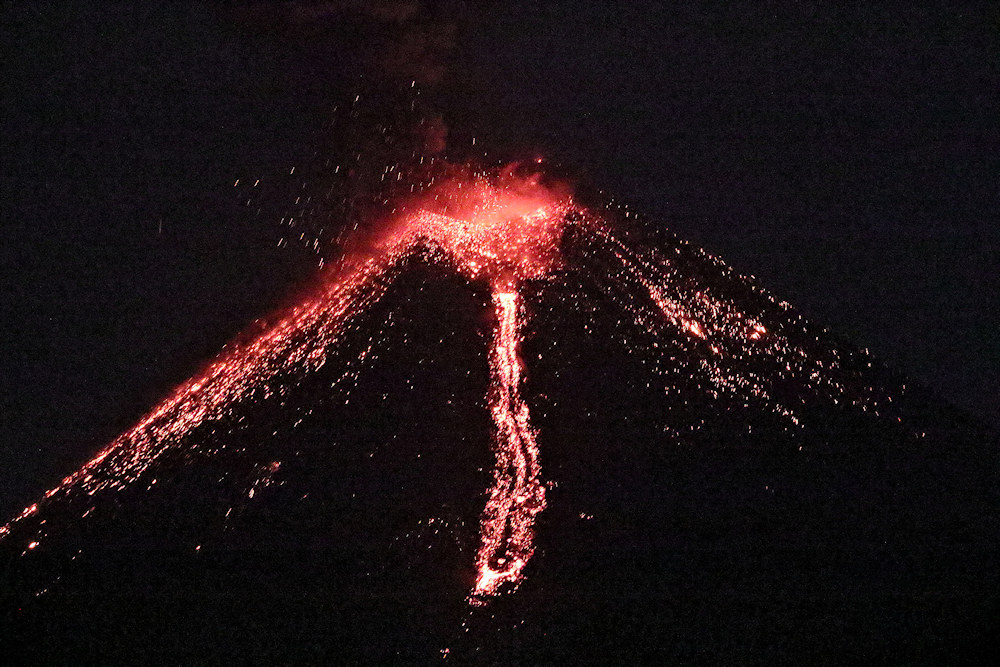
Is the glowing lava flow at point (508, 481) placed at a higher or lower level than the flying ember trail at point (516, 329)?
lower

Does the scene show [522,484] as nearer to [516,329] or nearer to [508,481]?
[508,481]

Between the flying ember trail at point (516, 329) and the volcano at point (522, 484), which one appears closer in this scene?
the volcano at point (522, 484)

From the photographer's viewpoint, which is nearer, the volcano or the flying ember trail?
the volcano

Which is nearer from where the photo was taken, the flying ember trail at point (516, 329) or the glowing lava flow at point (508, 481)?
the glowing lava flow at point (508, 481)

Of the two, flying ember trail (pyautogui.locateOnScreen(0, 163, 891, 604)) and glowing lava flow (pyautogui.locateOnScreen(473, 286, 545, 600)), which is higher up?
flying ember trail (pyautogui.locateOnScreen(0, 163, 891, 604))

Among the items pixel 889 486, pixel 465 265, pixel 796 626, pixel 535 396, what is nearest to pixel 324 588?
pixel 535 396

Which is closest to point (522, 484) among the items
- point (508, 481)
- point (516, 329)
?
point (508, 481)

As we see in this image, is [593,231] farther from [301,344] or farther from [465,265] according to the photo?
[301,344]
